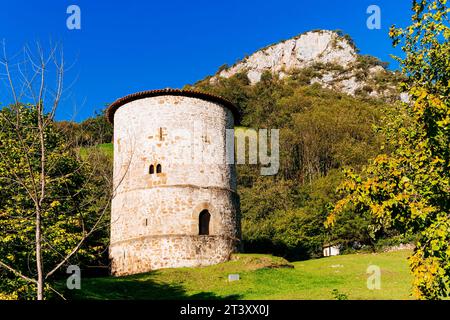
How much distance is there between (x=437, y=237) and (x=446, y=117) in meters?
1.83

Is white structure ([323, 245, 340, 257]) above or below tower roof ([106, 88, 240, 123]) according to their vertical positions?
below

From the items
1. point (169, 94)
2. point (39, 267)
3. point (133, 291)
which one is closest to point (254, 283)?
point (133, 291)

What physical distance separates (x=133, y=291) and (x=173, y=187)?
662 cm

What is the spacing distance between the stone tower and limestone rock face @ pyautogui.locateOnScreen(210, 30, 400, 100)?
63.4 metres

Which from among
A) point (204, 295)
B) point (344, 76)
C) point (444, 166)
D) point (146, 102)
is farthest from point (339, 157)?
point (344, 76)

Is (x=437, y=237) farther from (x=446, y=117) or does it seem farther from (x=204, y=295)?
(x=204, y=295)

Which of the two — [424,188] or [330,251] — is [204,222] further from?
[424,188]

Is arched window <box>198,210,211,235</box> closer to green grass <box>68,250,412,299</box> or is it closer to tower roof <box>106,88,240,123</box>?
green grass <box>68,250,412,299</box>

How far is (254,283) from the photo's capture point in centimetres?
1892

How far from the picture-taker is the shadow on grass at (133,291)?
16.5m

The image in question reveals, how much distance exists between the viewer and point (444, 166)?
7.89 metres

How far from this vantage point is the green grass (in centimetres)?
1611

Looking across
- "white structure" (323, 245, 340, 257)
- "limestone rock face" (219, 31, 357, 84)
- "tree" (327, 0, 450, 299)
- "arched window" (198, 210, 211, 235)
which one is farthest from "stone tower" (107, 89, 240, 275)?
"limestone rock face" (219, 31, 357, 84)
